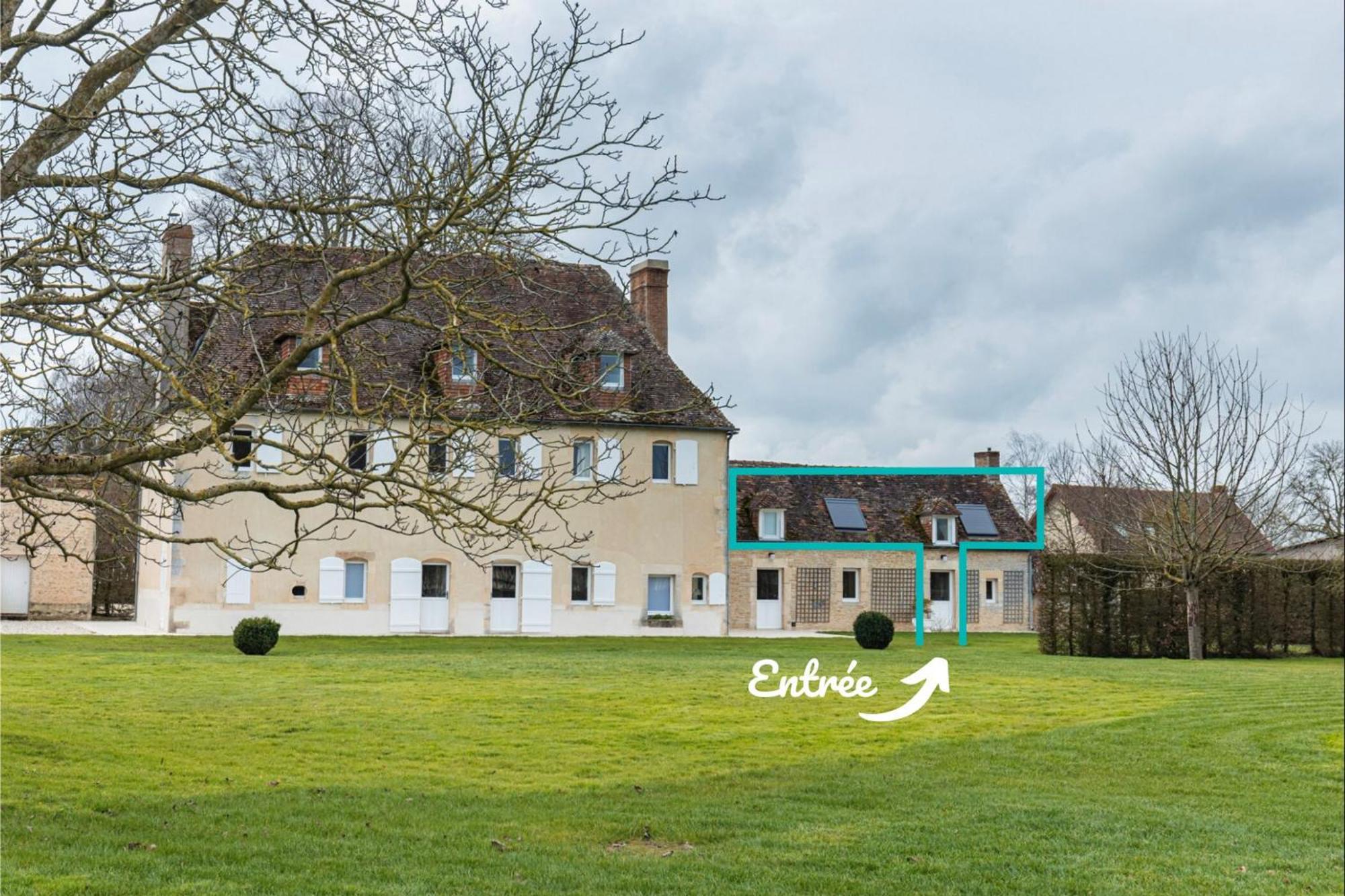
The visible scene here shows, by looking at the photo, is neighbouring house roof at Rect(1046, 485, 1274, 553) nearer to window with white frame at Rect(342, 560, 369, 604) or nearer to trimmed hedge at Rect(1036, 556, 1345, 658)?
trimmed hedge at Rect(1036, 556, 1345, 658)

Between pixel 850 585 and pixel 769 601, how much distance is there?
2992mm

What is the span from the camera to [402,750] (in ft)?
42.1

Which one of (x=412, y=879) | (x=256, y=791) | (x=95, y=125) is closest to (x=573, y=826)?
(x=412, y=879)

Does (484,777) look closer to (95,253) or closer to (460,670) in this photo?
(95,253)

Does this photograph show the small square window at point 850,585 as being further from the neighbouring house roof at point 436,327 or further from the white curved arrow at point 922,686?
the neighbouring house roof at point 436,327

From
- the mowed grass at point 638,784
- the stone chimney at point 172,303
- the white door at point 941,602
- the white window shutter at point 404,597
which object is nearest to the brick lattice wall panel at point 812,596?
the white door at point 941,602

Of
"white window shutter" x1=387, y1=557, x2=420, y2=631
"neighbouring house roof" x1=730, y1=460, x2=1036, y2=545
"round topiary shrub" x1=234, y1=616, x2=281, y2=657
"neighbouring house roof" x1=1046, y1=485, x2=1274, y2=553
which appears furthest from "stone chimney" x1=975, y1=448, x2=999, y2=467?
"round topiary shrub" x1=234, y1=616, x2=281, y2=657

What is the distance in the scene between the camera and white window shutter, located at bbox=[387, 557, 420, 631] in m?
32.1

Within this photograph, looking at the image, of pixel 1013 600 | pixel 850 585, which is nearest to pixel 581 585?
pixel 850 585

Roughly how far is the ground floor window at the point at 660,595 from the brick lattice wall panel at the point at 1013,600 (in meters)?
15.5

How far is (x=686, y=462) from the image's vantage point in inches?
1387

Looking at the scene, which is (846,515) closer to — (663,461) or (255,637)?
(663,461)

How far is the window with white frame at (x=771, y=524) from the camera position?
43438mm

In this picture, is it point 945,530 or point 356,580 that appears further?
point 945,530
